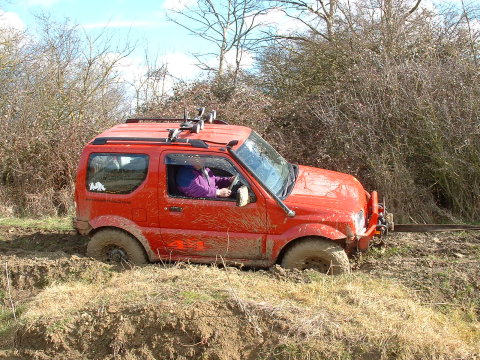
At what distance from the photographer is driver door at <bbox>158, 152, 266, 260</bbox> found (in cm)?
614

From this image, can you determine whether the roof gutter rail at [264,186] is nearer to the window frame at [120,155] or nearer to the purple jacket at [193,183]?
the purple jacket at [193,183]

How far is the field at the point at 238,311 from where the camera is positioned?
4.44 m

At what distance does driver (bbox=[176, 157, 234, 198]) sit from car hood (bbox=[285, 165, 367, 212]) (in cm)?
86

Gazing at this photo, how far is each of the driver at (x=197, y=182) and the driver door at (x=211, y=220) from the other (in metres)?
0.05

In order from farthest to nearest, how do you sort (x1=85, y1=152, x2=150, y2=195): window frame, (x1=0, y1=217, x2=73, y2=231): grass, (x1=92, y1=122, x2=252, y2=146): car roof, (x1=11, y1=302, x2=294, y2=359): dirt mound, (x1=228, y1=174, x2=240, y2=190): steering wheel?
(x1=0, y1=217, x2=73, y2=231): grass < (x1=92, y1=122, x2=252, y2=146): car roof < (x1=85, y1=152, x2=150, y2=195): window frame < (x1=228, y1=174, x2=240, y2=190): steering wheel < (x1=11, y1=302, x2=294, y2=359): dirt mound

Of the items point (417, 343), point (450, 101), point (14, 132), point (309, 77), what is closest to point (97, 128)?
point (14, 132)

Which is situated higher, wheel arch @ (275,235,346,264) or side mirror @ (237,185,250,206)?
side mirror @ (237,185,250,206)

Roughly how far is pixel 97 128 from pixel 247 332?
859cm

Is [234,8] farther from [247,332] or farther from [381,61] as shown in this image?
[247,332]

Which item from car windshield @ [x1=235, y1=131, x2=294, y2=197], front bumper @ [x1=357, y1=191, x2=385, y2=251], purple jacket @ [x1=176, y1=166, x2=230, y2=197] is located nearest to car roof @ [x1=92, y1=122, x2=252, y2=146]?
car windshield @ [x1=235, y1=131, x2=294, y2=197]

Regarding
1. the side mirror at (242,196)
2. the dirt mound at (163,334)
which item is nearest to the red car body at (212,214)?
the side mirror at (242,196)

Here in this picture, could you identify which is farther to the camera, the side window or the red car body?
the side window

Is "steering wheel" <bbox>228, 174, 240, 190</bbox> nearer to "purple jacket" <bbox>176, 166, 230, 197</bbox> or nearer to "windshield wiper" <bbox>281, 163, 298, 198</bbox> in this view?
"purple jacket" <bbox>176, 166, 230, 197</bbox>

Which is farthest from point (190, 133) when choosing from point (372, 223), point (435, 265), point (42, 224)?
point (42, 224)
